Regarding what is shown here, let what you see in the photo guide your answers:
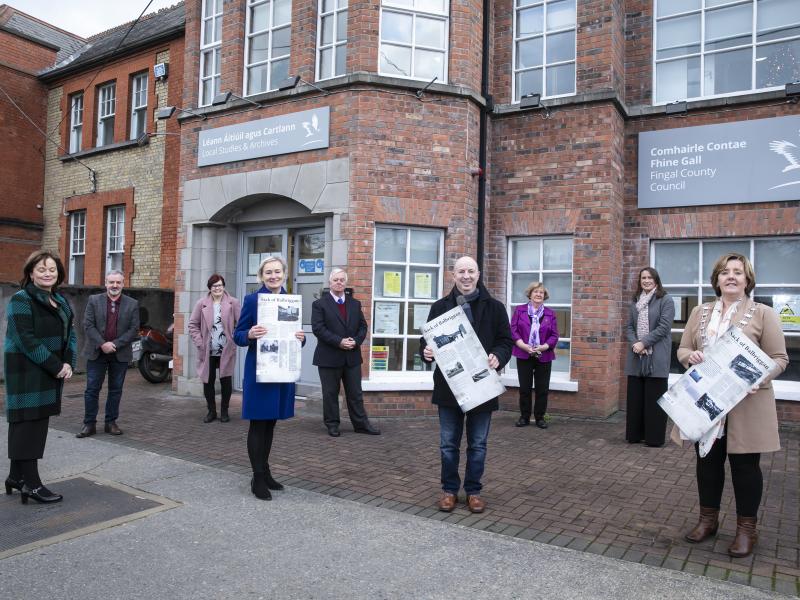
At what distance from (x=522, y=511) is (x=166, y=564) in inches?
99.1

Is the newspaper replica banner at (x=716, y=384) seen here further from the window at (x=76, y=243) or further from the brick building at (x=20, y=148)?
the brick building at (x=20, y=148)

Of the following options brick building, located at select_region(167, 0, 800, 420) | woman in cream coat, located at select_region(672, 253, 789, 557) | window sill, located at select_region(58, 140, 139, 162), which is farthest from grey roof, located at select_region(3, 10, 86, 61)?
woman in cream coat, located at select_region(672, 253, 789, 557)

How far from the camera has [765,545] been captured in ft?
13.7

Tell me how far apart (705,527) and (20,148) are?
18960 millimetres

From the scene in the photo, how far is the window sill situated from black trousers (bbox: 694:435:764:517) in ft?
47.7

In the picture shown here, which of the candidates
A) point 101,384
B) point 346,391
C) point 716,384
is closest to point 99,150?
point 101,384

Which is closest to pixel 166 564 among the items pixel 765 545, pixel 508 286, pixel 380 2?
pixel 765 545

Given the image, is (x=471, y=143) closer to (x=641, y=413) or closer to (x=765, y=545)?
(x=641, y=413)

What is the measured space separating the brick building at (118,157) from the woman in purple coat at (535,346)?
9.11 m

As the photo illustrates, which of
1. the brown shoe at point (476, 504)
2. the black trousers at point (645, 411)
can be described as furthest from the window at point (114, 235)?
the brown shoe at point (476, 504)

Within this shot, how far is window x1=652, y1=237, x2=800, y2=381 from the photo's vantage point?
8.52m

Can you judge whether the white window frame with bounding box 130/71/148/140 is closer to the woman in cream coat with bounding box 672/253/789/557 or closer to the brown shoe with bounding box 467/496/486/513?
the brown shoe with bounding box 467/496/486/513

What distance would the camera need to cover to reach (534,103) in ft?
31.2

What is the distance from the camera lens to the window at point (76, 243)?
17.1 m
